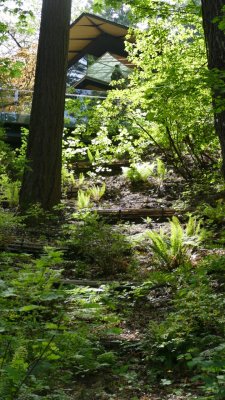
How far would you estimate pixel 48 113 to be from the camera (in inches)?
386

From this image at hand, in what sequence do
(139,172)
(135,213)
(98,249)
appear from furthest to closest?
(139,172), (135,213), (98,249)

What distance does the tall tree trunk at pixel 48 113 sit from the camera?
952cm

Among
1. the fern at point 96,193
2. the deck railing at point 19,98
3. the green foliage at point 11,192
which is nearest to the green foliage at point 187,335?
the fern at point 96,193

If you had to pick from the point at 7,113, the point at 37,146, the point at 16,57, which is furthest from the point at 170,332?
the point at 16,57

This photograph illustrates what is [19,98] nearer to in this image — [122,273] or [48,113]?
[48,113]

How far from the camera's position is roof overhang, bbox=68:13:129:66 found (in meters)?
23.0

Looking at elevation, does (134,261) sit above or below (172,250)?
below

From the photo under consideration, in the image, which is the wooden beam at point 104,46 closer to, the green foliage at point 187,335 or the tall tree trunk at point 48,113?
the tall tree trunk at point 48,113

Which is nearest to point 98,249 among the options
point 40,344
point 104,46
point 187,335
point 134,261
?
point 134,261

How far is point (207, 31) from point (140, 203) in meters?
5.85

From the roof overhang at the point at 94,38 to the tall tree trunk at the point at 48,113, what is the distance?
43.3ft

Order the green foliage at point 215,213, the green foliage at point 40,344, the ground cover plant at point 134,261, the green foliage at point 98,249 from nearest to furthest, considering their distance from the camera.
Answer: the green foliage at point 40,344 < the ground cover plant at point 134,261 < the green foliage at point 98,249 < the green foliage at point 215,213

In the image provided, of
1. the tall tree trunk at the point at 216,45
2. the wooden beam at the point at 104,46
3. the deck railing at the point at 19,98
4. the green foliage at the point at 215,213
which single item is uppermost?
the wooden beam at the point at 104,46

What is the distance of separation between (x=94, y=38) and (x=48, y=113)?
16797 millimetres
